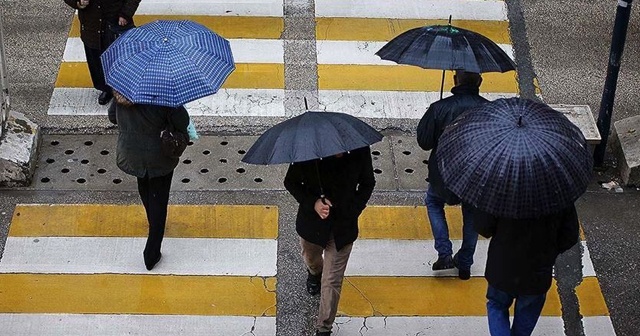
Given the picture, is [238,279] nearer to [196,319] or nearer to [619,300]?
[196,319]

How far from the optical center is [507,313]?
264 inches

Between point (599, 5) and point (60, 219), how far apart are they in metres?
6.33

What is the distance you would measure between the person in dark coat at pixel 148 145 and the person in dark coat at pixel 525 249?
217 centimetres

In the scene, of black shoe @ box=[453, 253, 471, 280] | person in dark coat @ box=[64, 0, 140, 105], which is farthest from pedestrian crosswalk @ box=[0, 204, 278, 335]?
person in dark coat @ box=[64, 0, 140, 105]

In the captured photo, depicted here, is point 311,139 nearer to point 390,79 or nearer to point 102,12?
point 102,12

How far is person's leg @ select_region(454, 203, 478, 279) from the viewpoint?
24.4 ft

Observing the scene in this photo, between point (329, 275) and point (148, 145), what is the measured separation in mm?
1507

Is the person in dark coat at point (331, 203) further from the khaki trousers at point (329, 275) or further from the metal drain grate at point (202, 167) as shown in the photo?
the metal drain grate at point (202, 167)

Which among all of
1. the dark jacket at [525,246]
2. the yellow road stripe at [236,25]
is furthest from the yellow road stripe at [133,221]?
the yellow road stripe at [236,25]

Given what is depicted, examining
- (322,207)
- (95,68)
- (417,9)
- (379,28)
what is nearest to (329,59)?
(379,28)

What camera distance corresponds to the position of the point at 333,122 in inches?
247

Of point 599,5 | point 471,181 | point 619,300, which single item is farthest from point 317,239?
point 599,5

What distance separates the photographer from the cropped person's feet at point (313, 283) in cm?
751

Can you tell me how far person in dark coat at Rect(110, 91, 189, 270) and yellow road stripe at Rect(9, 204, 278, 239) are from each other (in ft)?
2.42
